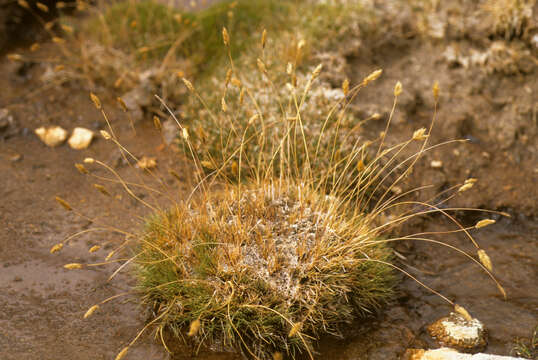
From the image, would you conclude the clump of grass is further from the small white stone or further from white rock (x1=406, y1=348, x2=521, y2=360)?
the small white stone

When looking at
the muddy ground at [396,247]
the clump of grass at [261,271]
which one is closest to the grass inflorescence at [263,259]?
the clump of grass at [261,271]

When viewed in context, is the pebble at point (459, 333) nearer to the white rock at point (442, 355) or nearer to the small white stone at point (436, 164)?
the white rock at point (442, 355)

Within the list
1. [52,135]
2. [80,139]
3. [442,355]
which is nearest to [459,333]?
[442,355]

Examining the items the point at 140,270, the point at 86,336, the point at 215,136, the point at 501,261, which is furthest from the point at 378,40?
the point at 86,336

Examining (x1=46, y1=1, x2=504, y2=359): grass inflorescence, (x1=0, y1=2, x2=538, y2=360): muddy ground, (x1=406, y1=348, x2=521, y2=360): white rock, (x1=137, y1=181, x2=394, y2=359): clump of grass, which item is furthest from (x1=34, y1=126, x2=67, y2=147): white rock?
(x1=406, y1=348, x2=521, y2=360): white rock

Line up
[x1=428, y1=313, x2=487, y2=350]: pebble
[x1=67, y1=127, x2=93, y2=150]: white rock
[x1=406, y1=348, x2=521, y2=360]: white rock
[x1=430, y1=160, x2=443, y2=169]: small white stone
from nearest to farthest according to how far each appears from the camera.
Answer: [x1=406, y1=348, x2=521, y2=360]: white rock
[x1=428, y1=313, x2=487, y2=350]: pebble
[x1=430, y1=160, x2=443, y2=169]: small white stone
[x1=67, y1=127, x2=93, y2=150]: white rock

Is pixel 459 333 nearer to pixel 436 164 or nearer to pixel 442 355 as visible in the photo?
pixel 442 355
